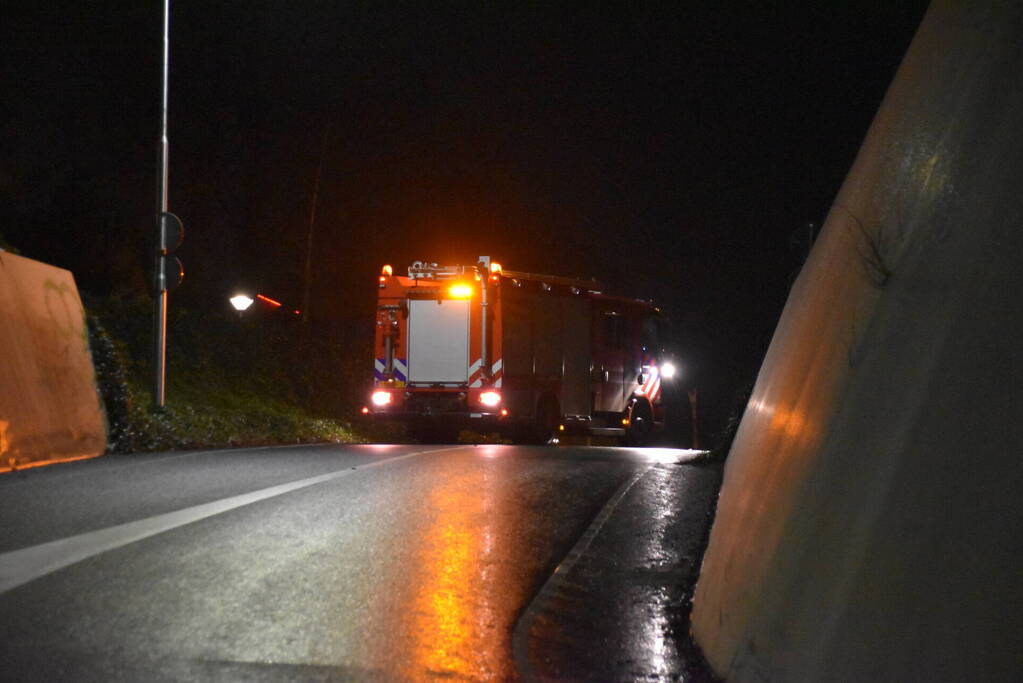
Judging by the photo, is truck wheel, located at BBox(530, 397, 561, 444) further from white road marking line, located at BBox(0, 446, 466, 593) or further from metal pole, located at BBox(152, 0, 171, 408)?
white road marking line, located at BBox(0, 446, 466, 593)

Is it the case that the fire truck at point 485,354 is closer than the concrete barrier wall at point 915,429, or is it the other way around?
the concrete barrier wall at point 915,429

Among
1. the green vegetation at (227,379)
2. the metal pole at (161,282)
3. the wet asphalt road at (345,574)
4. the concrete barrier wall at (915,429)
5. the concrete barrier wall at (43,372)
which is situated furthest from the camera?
the metal pole at (161,282)

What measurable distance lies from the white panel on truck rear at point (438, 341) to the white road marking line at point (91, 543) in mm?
11366

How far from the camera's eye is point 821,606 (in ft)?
12.6

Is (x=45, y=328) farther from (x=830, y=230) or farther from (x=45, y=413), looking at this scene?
(x=830, y=230)

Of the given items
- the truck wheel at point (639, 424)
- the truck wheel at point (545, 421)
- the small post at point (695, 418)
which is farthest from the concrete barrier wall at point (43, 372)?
the small post at point (695, 418)

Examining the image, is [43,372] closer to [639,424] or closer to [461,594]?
[461,594]

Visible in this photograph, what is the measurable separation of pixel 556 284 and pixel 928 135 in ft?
62.9

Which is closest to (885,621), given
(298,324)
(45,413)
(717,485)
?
(717,485)

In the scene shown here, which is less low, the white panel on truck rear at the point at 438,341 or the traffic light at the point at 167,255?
the traffic light at the point at 167,255

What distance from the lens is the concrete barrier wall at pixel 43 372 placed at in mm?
13617

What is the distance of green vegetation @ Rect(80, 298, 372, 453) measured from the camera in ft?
57.9

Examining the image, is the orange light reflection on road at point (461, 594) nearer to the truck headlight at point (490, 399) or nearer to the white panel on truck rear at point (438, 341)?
the truck headlight at point (490, 399)

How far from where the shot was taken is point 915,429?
11.6 feet
